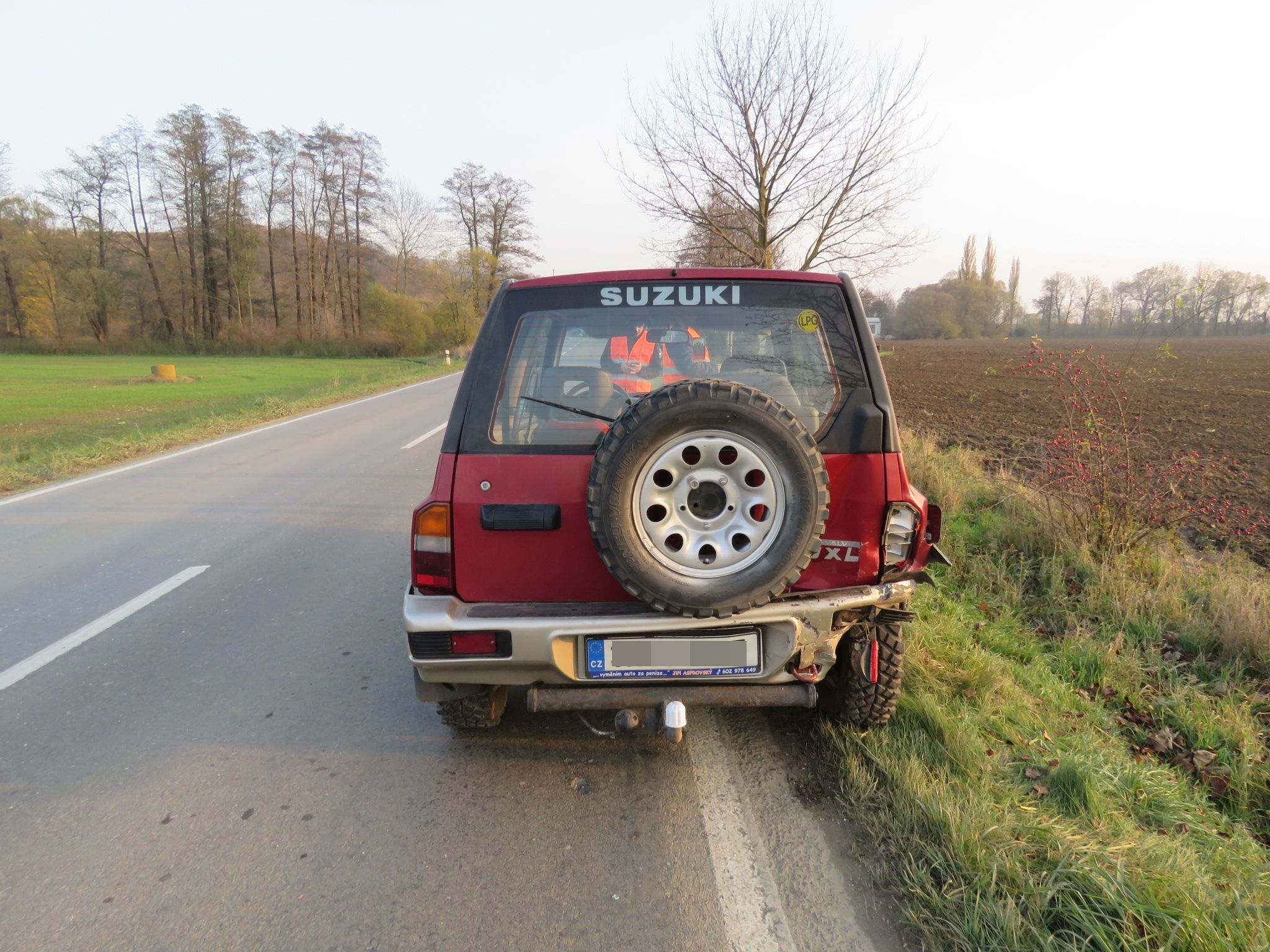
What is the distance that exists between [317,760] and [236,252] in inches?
2425

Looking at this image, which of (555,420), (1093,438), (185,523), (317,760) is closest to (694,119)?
(1093,438)

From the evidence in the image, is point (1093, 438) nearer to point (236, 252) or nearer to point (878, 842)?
point (878, 842)

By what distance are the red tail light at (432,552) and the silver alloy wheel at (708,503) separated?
719 millimetres

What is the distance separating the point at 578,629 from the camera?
2.49 m

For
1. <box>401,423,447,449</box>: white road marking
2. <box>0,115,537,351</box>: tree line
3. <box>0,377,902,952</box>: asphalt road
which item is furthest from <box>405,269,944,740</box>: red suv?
<box>0,115,537,351</box>: tree line

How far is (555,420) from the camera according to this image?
2.71 meters

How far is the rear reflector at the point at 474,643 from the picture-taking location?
99.2 inches

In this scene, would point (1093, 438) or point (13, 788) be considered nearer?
point (13, 788)

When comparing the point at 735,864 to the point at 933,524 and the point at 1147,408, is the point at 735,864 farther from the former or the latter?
the point at 1147,408

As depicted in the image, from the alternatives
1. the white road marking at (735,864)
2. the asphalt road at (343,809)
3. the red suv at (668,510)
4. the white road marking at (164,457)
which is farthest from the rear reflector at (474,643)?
the white road marking at (164,457)

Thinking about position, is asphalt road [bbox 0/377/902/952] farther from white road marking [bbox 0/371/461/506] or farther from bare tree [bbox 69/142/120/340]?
bare tree [bbox 69/142/120/340]

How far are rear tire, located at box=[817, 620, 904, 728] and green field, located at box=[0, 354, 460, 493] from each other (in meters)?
10.2

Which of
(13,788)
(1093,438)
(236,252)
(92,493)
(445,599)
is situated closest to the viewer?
(445,599)

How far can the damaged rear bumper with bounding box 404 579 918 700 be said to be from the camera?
250 centimetres
